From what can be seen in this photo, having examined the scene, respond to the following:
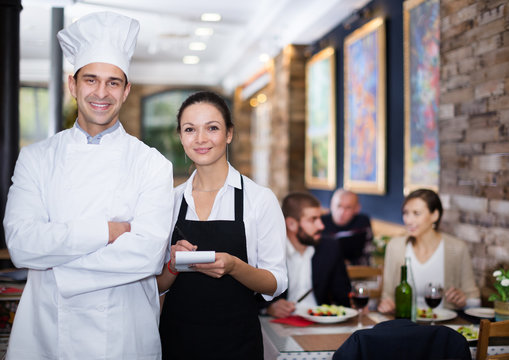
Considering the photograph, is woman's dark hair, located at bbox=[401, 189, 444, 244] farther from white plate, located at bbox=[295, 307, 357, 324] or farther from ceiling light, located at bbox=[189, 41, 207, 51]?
ceiling light, located at bbox=[189, 41, 207, 51]

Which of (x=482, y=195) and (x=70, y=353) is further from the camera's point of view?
(x=482, y=195)

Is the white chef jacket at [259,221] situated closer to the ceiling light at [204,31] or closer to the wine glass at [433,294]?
the wine glass at [433,294]

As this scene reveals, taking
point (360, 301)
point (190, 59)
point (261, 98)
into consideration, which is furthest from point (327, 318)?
point (190, 59)

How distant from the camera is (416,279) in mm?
2984

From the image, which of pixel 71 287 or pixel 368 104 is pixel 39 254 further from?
pixel 368 104

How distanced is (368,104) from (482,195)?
2.44 metres

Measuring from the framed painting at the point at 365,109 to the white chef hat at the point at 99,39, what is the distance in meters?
3.80

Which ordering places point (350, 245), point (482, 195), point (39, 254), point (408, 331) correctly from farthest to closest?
point (350, 245) < point (482, 195) < point (408, 331) < point (39, 254)

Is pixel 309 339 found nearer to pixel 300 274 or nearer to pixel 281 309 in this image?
pixel 281 309

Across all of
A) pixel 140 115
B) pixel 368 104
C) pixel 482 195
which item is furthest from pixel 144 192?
pixel 140 115

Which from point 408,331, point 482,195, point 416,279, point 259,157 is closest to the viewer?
point 408,331

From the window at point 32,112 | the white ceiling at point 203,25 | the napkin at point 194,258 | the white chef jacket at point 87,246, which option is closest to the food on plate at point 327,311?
the white chef jacket at point 87,246

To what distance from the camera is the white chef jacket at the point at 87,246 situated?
1.63m

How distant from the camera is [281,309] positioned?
2.54 meters
